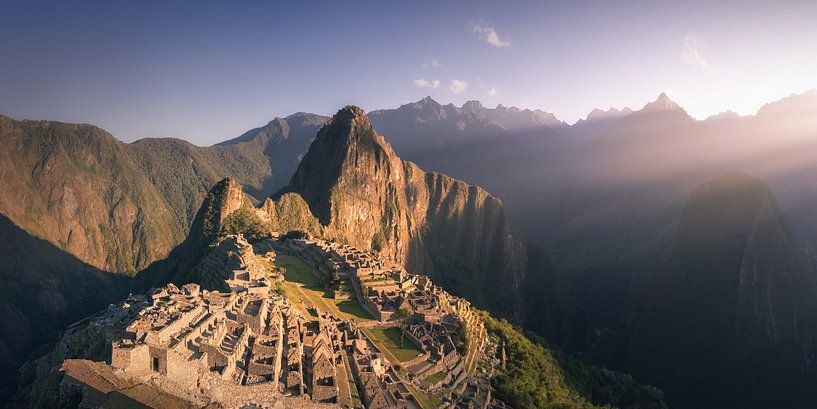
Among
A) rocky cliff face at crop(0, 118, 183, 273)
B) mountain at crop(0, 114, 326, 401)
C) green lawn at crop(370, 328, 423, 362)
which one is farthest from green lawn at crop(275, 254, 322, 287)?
rocky cliff face at crop(0, 118, 183, 273)

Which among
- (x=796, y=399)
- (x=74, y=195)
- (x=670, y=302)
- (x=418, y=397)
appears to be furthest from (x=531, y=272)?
(x=74, y=195)

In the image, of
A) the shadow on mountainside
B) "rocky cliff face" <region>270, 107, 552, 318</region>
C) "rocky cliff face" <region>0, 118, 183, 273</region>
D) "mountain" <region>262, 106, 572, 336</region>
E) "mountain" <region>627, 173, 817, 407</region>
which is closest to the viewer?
"mountain" <region>627, 173, 817, 407</region>

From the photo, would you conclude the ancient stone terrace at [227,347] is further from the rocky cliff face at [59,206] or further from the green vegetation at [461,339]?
the rocky cliff face at [59,206]

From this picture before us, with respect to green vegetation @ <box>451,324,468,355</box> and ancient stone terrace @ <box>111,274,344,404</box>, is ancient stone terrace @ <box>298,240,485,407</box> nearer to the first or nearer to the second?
green vegetation @ <box>451,324,468,355</box>

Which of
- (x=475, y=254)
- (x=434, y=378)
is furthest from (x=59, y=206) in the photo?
(x=434, y=378)

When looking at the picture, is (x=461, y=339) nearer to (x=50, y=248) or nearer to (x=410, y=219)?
(x=410, y=219)

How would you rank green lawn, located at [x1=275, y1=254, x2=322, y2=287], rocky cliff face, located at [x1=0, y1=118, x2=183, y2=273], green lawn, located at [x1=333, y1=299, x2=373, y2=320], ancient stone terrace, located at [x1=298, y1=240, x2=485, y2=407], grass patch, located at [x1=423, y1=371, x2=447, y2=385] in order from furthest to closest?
rocky cliff face, located at [x1=0, y1=118, x2=183, y2=273] < green lawn, located at [x1=275, y1=254, x2=322, y2=287] < green lawn, located at [x1=333, y1=299, x2=373, y2=320] < grass patch, located at [x1=423, y1=371, x2=447, y2=385] < ancient stone terrace, located at [x1=298, y1=240, x2=485, y2=407]

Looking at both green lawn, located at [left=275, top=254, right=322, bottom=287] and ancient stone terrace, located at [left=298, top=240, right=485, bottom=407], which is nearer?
ancient stone terrace, located at [left=298, top=240, right=485, bottom=407]
